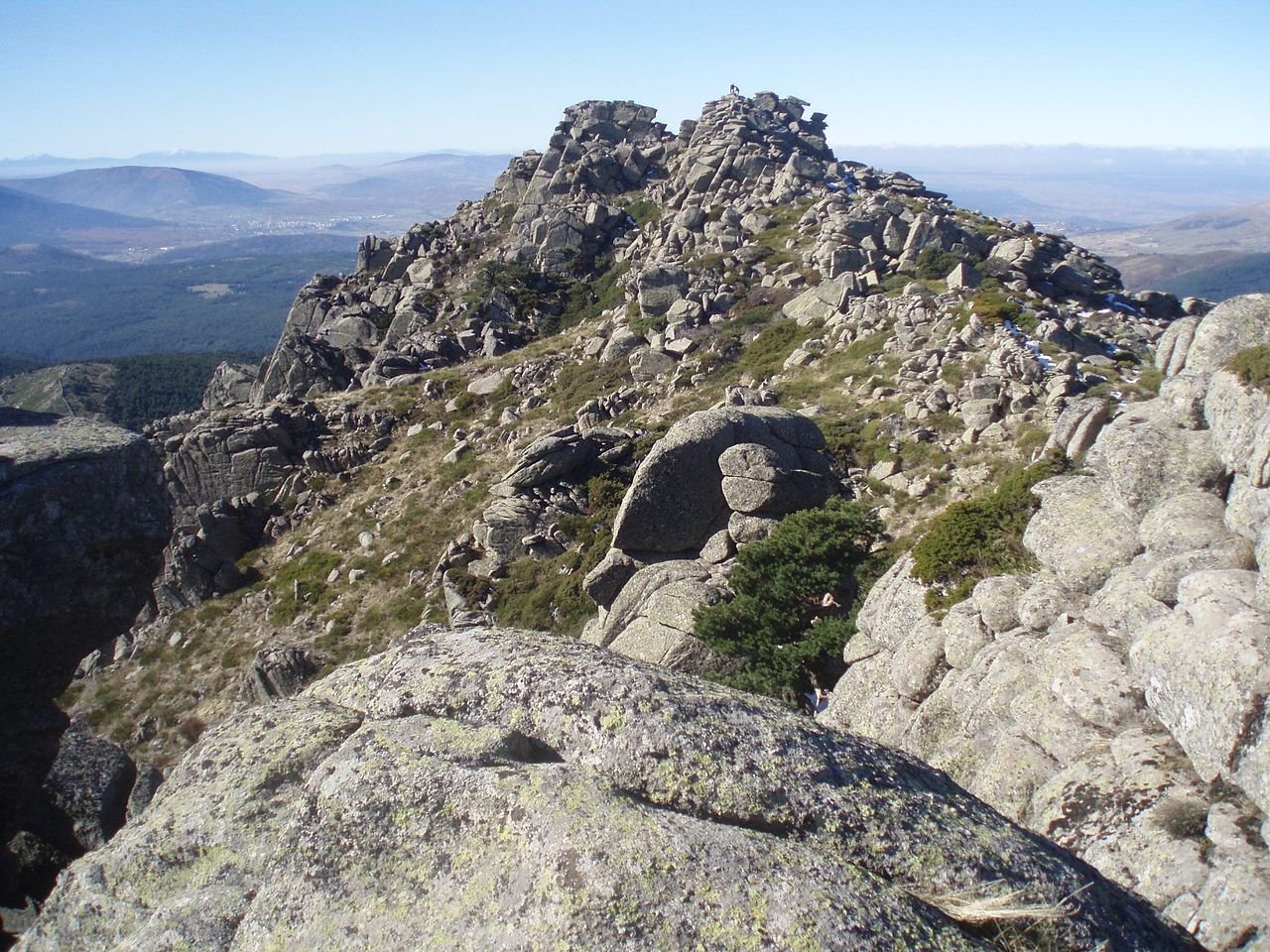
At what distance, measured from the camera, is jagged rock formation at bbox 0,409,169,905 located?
9672mm

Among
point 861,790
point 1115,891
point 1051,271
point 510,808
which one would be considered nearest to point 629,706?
point 510,808

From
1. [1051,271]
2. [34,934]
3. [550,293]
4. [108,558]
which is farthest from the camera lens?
[550,293]

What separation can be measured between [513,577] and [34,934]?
2406cm

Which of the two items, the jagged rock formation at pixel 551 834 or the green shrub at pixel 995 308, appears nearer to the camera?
the jagged rock formation at pixel 551 834

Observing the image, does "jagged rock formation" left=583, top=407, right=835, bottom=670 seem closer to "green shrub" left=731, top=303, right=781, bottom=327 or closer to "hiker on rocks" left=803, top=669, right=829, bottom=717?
"hiker on rocks" left=803, top=669, right=829, bottom=717

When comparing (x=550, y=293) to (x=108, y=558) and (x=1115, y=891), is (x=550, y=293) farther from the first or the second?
(x=1115, y=891)

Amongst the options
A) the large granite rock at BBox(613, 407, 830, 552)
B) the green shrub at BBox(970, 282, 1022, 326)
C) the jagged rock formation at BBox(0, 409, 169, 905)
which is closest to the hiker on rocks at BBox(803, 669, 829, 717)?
the large granite rock at BBox(613, 407, 830, 552)

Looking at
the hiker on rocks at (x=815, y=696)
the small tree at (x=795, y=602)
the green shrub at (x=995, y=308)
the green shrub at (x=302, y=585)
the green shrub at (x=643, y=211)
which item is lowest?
the green shrub at (x=302, y=585)

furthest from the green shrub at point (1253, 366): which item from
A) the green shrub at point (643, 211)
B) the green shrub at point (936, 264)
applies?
the green shrub at point (643, 211)

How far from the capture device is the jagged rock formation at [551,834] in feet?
13.9

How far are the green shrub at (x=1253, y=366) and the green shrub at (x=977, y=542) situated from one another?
423 centimetres

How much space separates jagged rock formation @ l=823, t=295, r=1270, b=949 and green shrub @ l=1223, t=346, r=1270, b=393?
150mm

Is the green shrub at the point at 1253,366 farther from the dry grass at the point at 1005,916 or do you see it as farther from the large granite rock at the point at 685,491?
the large granite rock at the point at 685,491

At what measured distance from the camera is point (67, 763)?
42.2ft
